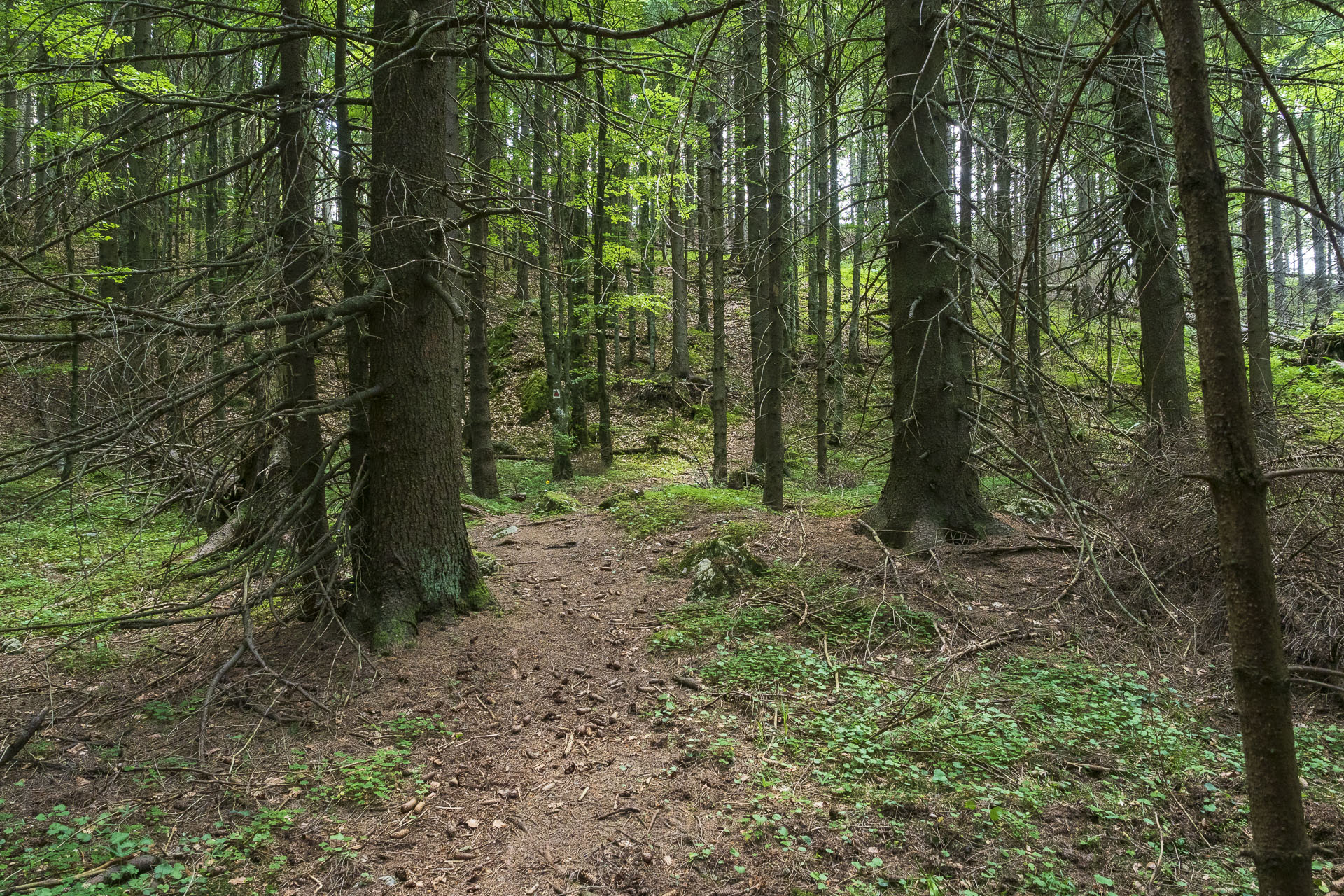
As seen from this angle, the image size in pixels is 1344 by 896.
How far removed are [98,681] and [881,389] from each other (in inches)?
769

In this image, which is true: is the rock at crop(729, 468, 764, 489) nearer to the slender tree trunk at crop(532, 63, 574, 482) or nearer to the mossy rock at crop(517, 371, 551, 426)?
the slender tree trunk at crop(532, 63, 574, 482)

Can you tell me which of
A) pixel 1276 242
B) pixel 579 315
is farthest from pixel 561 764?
pixel 579 315

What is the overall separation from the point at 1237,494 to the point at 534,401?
18.5 meters

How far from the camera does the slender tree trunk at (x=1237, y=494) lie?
140cm

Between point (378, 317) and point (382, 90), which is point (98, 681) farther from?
point (382, 90)

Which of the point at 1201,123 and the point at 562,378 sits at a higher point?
the point at 562,378

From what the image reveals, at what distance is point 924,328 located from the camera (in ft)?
→ 18.5

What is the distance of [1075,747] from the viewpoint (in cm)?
351

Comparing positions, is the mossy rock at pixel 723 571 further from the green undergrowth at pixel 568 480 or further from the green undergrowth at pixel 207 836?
the green undergrowth at pixel 568 480

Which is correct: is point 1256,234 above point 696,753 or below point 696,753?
above

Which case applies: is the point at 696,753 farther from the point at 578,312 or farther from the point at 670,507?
the point at 578,312

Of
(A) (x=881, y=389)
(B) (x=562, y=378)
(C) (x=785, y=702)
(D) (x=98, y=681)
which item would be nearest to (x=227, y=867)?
(D) (x=98, y=681)

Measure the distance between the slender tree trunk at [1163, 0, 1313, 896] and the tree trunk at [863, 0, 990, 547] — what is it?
4137mm

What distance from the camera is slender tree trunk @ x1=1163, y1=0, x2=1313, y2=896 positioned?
55.0 inches
